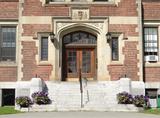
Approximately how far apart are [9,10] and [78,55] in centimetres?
457

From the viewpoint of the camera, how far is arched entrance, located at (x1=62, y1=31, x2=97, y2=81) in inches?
982

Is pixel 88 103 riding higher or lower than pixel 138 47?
lower

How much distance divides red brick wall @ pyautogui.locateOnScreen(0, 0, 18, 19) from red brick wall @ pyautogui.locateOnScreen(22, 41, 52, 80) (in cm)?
178

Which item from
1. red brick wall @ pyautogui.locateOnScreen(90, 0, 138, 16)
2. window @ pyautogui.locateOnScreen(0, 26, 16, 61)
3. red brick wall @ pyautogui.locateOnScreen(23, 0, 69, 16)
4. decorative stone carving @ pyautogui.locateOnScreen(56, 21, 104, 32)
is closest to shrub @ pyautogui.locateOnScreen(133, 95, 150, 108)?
decorative stone carving @ pyautogui.locateOnScreen(56, 21, 104, 32)

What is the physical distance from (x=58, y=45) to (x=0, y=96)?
416cm

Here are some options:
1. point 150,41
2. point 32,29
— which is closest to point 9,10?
point 32,29

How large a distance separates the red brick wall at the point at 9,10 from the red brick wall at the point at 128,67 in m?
6.00

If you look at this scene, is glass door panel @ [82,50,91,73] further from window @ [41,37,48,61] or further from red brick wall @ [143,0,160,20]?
red brick wall @ [143,0,160,20]

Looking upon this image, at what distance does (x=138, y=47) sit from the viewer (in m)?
24.0

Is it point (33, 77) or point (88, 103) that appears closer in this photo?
point (88, 103)

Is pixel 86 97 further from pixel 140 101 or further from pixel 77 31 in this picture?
pixel 77 31

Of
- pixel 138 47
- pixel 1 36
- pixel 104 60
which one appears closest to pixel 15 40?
pixel 1 36

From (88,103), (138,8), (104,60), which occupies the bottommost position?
(88,103)

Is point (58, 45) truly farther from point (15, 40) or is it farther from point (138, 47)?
point (138, 47)
